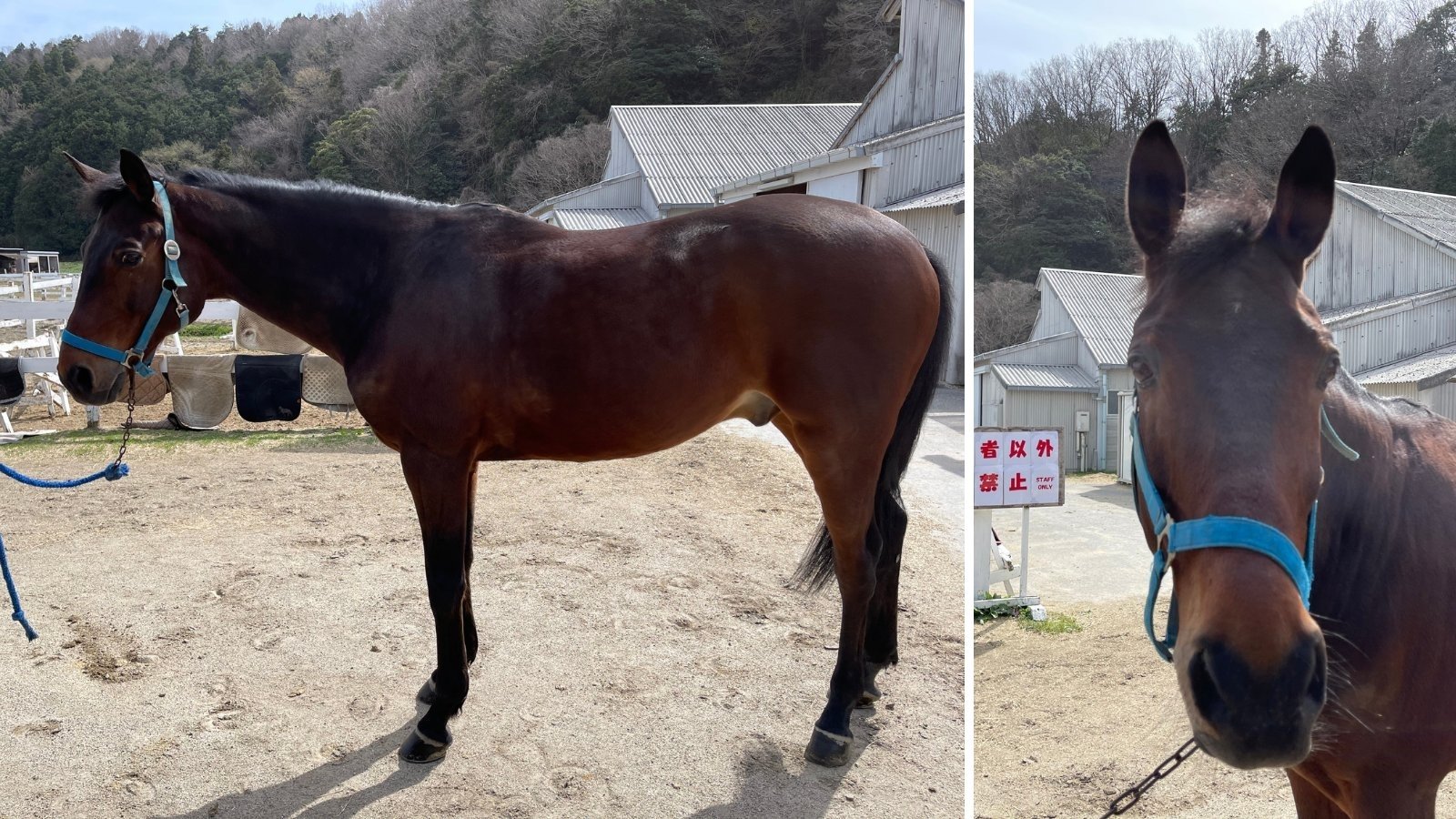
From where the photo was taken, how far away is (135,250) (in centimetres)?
300

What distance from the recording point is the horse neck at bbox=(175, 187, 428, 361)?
3.11 metres

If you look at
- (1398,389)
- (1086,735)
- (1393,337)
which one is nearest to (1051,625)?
(1086,735)

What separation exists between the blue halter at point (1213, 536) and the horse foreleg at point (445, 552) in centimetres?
221

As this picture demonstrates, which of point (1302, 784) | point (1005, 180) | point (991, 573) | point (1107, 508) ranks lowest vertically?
point (1107, 508)

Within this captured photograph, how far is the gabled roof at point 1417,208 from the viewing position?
16297 mm

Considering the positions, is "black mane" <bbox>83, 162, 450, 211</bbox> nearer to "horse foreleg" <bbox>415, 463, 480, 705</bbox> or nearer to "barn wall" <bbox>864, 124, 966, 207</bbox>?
"horse foreleg" <bbox>415, 463, 480, 705</bbox>

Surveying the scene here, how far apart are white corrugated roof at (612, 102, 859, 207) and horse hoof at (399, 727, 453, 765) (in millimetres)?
18293

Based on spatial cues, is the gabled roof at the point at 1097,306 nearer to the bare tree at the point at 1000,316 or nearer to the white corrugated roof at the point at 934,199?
the bare tree at the point at 1000,316

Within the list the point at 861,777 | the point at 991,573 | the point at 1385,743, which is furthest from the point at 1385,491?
the point at 991,573

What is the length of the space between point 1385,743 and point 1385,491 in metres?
0.47

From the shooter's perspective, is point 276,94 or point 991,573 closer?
point 991,573

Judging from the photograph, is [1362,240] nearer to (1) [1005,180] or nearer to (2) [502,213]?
(1) [1005,180]

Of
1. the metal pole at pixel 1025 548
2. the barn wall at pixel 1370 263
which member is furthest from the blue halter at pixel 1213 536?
the barn wall at pixel 1370 263

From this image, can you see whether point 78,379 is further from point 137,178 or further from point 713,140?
point 713,140
